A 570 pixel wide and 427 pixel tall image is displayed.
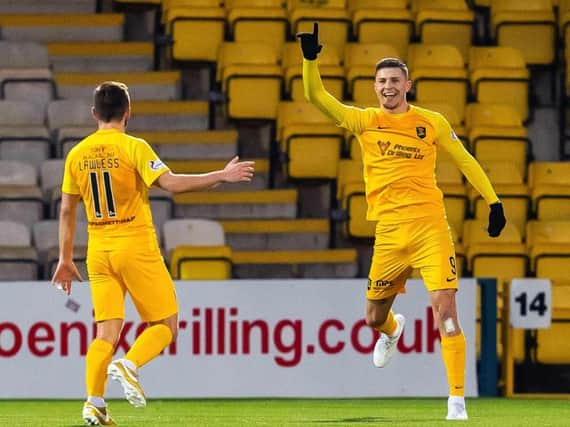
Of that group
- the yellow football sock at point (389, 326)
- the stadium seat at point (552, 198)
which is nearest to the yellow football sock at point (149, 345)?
the yellow football sock at point (389, 326)

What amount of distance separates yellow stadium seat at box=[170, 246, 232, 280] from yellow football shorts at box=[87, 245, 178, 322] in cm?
452

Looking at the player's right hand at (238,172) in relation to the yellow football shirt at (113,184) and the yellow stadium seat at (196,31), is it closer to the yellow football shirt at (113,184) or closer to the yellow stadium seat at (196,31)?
the yellow football shirt at (113,184)

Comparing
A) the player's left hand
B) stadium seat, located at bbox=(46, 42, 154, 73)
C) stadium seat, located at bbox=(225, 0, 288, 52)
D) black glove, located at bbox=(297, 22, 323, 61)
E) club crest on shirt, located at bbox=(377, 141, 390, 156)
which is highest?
stadium seat, located at bbox=(225, 0, 288, 52)

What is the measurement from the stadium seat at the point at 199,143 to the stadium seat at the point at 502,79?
2.32m

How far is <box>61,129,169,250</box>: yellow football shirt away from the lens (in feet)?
25.2

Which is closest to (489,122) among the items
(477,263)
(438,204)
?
(477,263)

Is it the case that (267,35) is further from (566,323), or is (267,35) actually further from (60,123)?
(566,323)

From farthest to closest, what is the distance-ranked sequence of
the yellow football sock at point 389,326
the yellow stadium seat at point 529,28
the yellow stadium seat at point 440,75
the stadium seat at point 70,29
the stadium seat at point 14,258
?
the stadium seat at point 70,29, the yellow stadium seat at point 529,28, the yellow stadium seat at point 440,75, the stadium seat at point 14,258, the yellow football sock at point 389,326

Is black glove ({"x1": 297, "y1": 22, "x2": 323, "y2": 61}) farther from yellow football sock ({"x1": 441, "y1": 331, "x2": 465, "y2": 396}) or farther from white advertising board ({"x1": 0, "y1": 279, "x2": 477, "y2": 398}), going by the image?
white advertising board ({"x1": 0, "y1": 279, "x2": 477, "y2": 398})

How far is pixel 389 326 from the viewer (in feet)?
31.4

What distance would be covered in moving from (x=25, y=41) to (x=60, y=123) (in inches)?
60.7

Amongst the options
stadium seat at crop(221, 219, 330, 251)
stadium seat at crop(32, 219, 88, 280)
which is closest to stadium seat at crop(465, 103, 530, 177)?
stadium seat at crop(221, 219, 330, 251)

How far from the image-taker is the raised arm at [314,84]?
8.45 metres

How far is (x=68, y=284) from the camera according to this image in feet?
26.2
